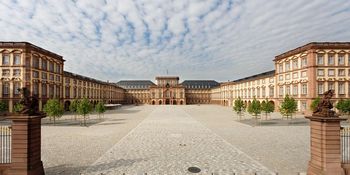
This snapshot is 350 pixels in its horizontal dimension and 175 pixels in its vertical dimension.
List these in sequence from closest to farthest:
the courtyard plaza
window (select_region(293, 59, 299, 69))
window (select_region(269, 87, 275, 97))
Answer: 1. the courtyard plaza
2. window (select_region(293, 59, 299, 69))
3. window (select_region(269, 87, 275, 97))

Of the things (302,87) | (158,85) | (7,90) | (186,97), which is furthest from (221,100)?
(7,90)

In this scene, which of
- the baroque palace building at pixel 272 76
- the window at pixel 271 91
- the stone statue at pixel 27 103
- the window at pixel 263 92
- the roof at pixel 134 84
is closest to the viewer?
the stone statue at pixel 27 103

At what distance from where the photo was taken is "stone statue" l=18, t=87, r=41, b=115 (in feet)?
27.6

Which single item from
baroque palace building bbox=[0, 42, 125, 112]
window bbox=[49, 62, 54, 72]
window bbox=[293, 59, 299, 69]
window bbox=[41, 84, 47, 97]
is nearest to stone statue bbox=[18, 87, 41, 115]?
baroque palace building bbox=[0, 42, 125, 112]

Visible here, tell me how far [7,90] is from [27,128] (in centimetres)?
3842

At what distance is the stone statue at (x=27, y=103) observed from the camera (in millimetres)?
8422

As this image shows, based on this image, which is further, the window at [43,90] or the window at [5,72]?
the window at [43,90]

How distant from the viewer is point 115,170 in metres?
9.88

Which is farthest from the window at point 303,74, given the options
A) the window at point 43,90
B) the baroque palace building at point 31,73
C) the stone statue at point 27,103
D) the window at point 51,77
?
the window at point 51,77

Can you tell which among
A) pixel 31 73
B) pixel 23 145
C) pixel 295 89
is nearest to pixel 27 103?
pixel 23 145

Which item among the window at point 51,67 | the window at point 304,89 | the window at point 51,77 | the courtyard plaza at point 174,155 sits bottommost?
the courtyard plaza at point 174,155

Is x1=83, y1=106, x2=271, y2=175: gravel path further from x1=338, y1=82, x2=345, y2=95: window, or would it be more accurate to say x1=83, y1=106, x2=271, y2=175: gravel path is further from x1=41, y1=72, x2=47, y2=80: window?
x1=338, y1=82, x2=345, y2=95: window

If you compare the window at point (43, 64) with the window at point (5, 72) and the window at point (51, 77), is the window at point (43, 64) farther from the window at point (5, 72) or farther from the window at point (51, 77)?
the window at point (5, 72)

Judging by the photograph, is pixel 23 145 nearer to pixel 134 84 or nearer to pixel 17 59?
pixel 17 59
